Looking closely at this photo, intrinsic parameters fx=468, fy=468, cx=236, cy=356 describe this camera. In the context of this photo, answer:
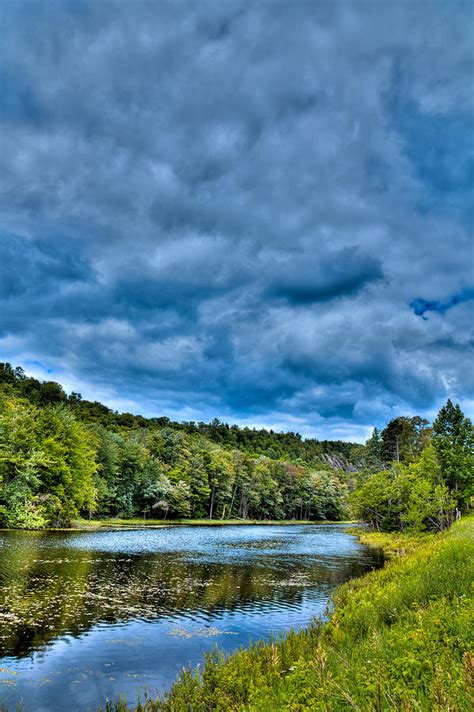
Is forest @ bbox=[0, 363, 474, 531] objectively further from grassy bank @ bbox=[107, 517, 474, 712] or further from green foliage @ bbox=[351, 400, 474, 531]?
grassy bank @ bbox=[107, 517, 474, 712]

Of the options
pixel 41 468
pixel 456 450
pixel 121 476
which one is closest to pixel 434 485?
pixel 456 450

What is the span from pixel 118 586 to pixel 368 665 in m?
22.1

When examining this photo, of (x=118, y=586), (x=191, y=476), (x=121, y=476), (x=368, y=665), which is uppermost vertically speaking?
(x=191, y=476)

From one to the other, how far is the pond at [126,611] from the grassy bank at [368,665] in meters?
2.99

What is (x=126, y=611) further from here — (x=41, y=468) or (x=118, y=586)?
(x=41, y=468)

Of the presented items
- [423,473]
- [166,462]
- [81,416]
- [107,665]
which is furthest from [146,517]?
[107,665]

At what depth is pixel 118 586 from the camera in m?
28.4

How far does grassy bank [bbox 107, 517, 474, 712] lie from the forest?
46888 mm

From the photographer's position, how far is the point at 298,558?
47844 millimetres

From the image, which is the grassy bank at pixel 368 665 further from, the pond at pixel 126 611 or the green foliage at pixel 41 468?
the green foliage at pixel 41 468

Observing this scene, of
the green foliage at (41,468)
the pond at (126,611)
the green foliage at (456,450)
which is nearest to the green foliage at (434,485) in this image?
the green foliage at (456,450)

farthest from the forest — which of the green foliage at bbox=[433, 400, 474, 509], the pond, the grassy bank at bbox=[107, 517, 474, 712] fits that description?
the grassy bank at bbox=[107, 517, 474, 712]

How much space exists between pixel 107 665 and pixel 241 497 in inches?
5505

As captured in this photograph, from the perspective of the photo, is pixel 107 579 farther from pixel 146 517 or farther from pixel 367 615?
pixel 146 517
